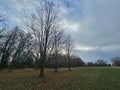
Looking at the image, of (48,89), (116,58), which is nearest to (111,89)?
(48,89)

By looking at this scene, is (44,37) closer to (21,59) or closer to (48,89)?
(48,89)

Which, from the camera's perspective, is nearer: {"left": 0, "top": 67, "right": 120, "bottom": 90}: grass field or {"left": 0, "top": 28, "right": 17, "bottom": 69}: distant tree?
{"left": 0, "top": 67, "right": 120, "bottom": 90}: grass field

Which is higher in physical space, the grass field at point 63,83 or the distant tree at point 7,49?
the distant tree at point 7,49

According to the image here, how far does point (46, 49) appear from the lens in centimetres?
2072

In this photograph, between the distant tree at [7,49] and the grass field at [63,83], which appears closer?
the grass field at [63,83]

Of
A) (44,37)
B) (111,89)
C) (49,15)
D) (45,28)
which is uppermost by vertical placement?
(49,15)

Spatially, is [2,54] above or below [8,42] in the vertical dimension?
below

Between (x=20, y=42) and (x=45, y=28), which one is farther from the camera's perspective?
(x=20, y=42)

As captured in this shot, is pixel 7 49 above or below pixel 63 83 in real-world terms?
above

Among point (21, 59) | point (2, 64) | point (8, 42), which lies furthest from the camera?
point (21, 59)

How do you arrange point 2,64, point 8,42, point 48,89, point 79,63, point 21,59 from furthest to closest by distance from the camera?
point 79,63
point 21,59
point 8,42
point 2,64
point 48,89

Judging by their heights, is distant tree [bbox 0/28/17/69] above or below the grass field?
above

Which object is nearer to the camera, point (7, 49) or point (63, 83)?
point (63, 83)

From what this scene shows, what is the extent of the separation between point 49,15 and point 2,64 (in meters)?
24.2
